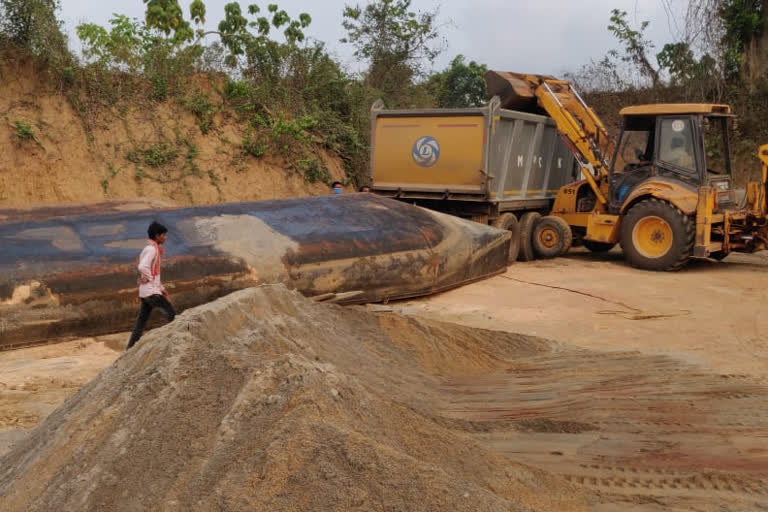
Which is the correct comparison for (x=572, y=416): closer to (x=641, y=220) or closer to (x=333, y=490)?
(x=333, y=490)

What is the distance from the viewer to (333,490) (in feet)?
10.6

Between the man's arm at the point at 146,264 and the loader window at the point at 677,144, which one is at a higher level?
the loader window at the point at 677,144

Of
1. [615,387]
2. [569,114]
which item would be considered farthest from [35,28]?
[615,387]

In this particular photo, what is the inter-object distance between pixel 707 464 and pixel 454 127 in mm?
8823

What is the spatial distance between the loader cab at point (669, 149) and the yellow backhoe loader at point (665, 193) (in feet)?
0.05

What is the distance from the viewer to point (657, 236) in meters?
11.6

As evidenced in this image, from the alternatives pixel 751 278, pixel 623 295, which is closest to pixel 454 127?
pixel 623 295

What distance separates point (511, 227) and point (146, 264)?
24.9ft

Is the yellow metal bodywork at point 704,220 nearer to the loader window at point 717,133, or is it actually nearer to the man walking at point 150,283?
the loader window at point 717,133

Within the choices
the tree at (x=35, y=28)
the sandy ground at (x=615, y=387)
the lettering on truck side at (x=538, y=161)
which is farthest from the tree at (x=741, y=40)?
the tree at (x=35, y=28)

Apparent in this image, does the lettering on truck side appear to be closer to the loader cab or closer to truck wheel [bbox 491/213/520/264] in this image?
truck wheel [bbox 491/213/520/264]

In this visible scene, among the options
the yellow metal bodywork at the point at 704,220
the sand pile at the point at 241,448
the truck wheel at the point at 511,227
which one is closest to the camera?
the sand pile at the point at 241,448

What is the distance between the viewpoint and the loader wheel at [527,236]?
13227 millimetres

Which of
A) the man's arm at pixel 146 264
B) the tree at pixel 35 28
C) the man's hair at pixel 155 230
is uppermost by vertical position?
the tree at pixel 35 28
